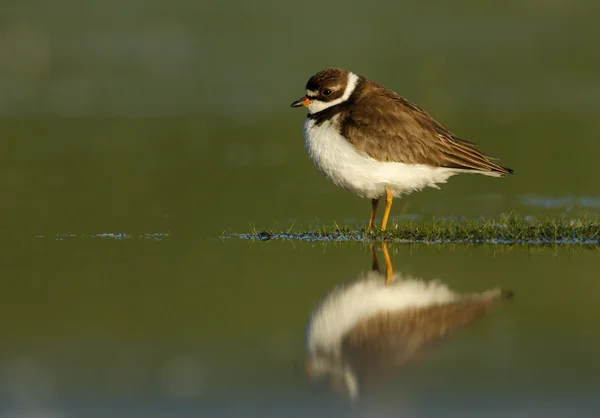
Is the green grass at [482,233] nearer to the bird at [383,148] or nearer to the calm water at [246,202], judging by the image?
the bird at [383,148]

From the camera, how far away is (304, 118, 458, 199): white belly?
11.9 metres

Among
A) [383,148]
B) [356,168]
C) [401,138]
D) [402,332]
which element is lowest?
[402,332]

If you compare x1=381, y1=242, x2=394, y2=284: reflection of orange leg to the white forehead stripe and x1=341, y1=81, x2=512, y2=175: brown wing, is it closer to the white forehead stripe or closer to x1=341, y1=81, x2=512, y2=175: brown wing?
x1=341, y1=81, x2=512, y2=175: brown wing

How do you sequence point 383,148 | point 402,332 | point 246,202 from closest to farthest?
point 402,332 < point 383,148 < point 246,202

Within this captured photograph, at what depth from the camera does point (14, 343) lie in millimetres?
7961

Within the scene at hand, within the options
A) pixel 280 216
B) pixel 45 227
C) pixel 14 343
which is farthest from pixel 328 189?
pixel 14 343

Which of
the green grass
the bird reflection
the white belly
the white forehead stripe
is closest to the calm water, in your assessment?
the bird reflection

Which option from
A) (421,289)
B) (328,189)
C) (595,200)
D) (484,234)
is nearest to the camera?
(421,289)

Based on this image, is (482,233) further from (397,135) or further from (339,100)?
(339,100)

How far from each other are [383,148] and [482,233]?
1418mm

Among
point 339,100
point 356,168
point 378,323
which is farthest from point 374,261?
point 378,323

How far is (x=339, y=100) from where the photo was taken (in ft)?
41.1

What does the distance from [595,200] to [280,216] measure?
15.2 ft

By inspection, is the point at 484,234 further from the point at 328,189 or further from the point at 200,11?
the point at 200,11
